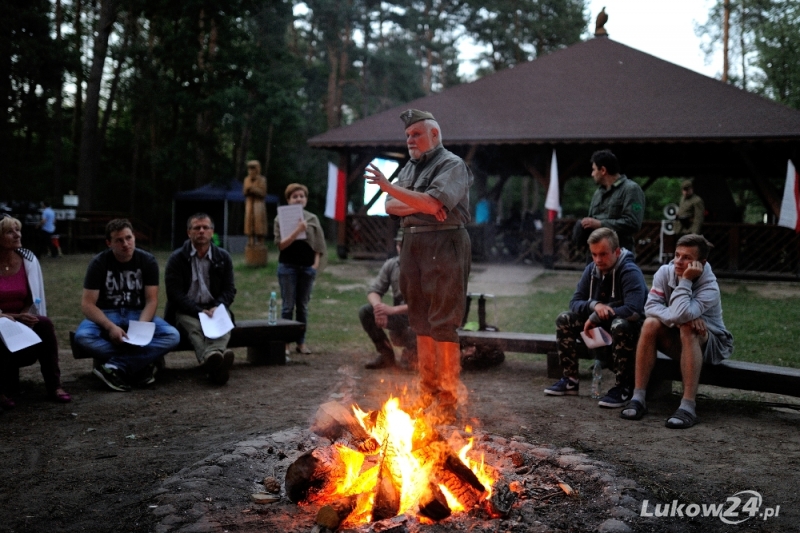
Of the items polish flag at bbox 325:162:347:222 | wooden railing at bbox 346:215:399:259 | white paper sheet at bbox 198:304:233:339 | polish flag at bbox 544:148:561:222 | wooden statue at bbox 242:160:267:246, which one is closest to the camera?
white paper sheet at bbox 198:304:233:339

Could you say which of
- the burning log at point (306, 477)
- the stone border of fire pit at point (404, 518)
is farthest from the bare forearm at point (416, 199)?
the burning log at point (306, 477)

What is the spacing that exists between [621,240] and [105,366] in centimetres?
433

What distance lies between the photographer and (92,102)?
77.9ft

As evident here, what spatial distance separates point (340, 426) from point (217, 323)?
2.75 m

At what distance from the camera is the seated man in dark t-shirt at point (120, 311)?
5.77 m

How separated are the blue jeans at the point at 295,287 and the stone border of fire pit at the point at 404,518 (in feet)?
10.9

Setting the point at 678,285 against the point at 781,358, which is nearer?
the point at 678,285

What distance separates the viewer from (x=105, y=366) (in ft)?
18.8

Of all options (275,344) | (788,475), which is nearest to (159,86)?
(275,344)

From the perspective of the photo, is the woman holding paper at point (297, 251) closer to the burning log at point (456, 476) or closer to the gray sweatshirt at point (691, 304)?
the gray sweatshirt at point (691, 304)

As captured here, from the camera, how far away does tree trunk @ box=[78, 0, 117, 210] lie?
918 inches

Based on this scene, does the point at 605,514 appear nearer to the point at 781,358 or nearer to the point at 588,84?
the point at 781,358

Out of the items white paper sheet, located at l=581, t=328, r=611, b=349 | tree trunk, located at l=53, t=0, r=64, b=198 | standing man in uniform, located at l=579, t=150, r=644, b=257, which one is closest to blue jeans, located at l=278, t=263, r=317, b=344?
standing man in uniform, located at l=579, t=150, r=644, b=257

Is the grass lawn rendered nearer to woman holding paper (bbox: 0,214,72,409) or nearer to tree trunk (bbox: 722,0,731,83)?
woman holding paper (bbox: 0,214,72,409)
